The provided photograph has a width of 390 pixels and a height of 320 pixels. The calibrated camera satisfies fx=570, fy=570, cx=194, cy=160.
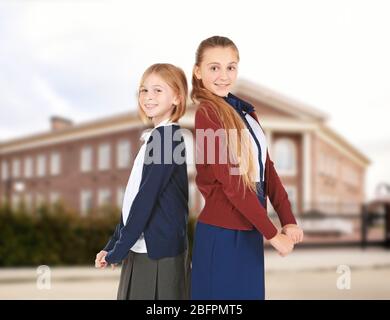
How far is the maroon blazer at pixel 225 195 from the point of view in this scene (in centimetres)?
233

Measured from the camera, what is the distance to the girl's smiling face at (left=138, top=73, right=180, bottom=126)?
8.31 feet

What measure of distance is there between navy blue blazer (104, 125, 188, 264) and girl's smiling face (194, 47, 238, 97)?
0.25 metres

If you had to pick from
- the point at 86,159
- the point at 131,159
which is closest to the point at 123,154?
the point at 131,159

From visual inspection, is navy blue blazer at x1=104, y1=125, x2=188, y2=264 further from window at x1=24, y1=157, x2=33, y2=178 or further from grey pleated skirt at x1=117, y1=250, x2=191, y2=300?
window at x1=24, y1=157, x2=33, y2=178

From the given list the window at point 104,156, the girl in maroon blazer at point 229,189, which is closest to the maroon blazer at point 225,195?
the girl in maroon blazer at point 229,189

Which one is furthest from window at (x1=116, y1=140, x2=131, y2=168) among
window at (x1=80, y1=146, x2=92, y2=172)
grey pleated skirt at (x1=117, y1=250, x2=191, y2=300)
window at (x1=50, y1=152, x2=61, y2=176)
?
grey pleated skirt at (x1=117, y1=250, x2=191, y2=300)

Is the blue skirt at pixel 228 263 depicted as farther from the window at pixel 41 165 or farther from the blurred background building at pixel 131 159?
the window at pixel 41 165

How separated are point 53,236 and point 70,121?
17.7 metres

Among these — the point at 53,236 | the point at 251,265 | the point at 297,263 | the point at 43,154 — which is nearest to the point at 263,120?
the point at 297,263

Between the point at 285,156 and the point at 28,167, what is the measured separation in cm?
1412

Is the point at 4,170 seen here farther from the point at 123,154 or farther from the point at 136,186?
the point at 136,186

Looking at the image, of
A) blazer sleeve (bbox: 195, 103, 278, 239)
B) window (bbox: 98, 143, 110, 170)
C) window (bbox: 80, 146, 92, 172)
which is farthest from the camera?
window (bbox: 80, 146, 92, 172)

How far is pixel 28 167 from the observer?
29.9 metres
